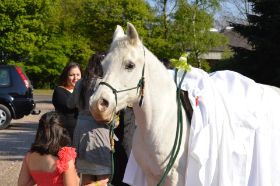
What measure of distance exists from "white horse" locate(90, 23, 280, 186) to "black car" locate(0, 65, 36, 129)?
36.8 feet

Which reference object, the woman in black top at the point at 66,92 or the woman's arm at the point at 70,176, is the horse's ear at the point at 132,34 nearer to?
the woman's arm at the point at 70,176

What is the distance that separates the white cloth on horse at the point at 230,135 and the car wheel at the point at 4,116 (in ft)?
36.6

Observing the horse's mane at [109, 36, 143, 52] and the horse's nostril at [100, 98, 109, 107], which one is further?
the horse's mane at [109, 36, 143, 52]

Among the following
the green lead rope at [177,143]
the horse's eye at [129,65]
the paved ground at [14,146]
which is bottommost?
the paved ground at [14,146]

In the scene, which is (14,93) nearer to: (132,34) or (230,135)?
(230,135)

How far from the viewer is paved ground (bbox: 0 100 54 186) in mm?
8750

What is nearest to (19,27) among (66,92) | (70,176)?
(66,92)

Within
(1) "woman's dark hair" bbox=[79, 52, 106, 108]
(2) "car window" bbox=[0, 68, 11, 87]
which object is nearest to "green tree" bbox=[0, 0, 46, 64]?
(2) "car window" bbox=[0, 68, 11, 87]

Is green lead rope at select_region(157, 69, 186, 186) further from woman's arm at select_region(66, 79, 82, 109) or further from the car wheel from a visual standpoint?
the car wheel

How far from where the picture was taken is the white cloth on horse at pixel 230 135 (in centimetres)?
375

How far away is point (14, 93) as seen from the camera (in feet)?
48.3

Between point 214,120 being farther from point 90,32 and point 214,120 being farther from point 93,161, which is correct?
point 90,32

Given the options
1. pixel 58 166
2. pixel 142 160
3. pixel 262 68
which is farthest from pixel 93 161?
pixel 262 68

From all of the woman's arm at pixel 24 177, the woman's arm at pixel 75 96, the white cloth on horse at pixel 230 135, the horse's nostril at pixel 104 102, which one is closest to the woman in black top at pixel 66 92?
the woman's arm at pixel 75 96
